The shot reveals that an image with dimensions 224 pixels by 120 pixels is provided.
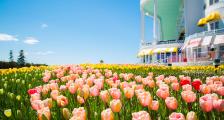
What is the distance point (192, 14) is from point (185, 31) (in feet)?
8.80

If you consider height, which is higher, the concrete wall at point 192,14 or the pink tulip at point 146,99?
the concrete wall at point 192,14

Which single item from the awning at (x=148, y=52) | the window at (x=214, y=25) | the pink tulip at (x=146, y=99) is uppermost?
the window at (x=214, y=25)

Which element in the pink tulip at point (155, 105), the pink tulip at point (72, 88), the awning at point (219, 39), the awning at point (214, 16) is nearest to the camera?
the pink tulip at point (155, 105)

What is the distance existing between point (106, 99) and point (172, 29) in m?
60.1

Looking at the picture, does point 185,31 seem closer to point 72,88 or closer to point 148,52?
point 148,52

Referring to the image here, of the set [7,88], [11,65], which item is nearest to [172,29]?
[11,65]

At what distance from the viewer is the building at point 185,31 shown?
36875mm

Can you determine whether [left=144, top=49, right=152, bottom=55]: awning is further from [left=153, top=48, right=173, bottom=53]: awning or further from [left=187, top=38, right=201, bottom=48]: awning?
[left=187, top=38, right=201, bottom=48]: awning

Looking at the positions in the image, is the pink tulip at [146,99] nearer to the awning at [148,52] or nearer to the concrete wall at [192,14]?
the concrete wall at [192,14]

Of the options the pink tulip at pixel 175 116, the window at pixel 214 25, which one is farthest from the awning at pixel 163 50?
the pink tulip at pixel 175 116

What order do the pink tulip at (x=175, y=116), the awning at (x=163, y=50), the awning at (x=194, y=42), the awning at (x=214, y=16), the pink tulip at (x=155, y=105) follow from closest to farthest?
the pink tulip at (x=175, y=116)
the pink tulip at (x=155, y=105)
the awning at (x=194, y=42)
the awning at (x=214, y=16)
the awning at (x=163, y=50)

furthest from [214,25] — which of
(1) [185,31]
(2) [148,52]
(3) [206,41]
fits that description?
(2) [148,52]

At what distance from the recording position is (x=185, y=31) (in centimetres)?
5194

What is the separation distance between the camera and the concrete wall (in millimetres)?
51959
